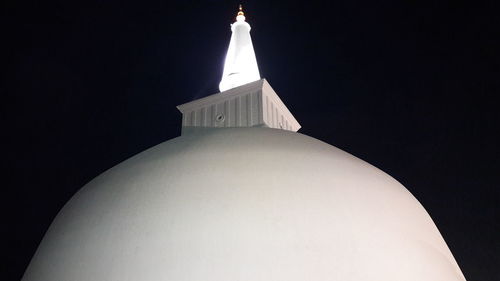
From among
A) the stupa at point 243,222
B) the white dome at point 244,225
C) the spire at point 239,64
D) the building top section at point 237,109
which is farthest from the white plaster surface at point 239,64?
the white dome at point 244,225

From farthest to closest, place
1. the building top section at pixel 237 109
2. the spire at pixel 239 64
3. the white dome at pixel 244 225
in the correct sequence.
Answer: the spire at pixel 239 64 → the building top section at pixel 237 109 → the white dome at pixel 244 225

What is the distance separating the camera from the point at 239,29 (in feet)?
34.8

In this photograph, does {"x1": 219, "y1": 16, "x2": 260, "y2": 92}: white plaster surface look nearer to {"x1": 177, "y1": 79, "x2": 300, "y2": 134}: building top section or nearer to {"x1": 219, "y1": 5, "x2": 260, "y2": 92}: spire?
{"x1": 219, "y1": 5, "x2": 260, "y2": 92}: spire

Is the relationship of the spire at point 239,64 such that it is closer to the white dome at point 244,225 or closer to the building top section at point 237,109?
the building top section at point 237,109

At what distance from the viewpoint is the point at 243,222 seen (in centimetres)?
436

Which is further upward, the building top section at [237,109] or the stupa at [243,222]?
the building top section at [237,109]

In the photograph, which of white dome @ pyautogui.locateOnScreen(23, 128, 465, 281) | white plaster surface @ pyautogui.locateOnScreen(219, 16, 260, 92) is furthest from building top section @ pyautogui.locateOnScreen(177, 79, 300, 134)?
white dome @ pyautogui.locateOnScreen(23, 128, 465, 281)

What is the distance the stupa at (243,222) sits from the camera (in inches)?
163

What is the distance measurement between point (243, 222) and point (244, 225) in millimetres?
38

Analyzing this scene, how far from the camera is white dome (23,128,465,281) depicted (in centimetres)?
413

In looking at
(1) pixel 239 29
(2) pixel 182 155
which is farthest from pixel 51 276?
(1) pixel 239 29

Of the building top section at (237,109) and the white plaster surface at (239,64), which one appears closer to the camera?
the building top section at (237,109)

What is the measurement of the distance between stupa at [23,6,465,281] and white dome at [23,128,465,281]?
1 centimetres

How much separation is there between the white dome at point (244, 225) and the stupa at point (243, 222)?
1cm
